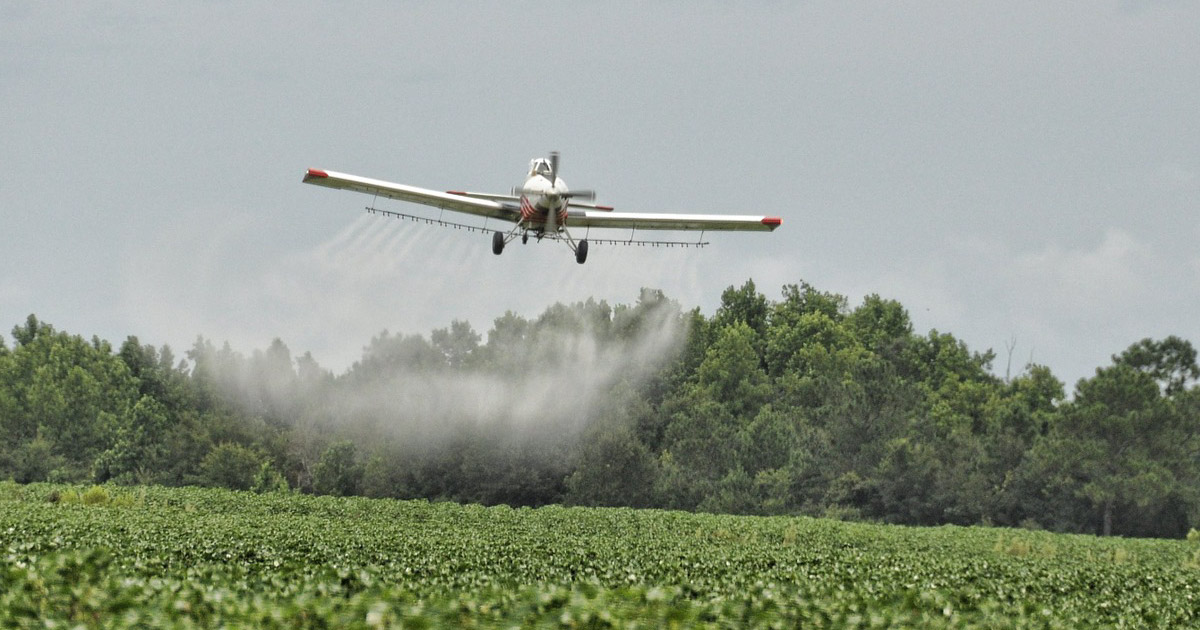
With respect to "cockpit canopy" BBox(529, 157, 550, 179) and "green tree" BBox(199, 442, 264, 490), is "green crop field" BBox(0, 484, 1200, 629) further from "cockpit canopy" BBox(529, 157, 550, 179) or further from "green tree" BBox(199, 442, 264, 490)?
"green tree" BBox(199, 442, 264, 490)

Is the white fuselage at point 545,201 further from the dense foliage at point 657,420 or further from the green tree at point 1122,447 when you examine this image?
the green tree at point 1122,447

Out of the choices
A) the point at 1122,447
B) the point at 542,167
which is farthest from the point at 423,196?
the point at 1122,447

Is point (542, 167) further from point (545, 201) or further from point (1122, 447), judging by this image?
point (1122, 447)

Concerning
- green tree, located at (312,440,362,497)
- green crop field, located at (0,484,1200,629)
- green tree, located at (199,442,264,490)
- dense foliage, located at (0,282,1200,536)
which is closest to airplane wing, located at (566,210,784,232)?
green crop field, located at (0,484,1200,629)

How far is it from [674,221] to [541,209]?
7215 mm

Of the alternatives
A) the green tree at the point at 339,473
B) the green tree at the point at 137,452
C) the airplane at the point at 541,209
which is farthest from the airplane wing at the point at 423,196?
the green tree at the point at 137,452

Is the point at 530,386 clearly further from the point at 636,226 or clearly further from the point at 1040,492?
the point at 636,226

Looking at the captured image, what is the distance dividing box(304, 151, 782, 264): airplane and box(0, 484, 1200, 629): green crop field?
28.2ft

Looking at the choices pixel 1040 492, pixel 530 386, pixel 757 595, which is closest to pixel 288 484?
pixel 530 386

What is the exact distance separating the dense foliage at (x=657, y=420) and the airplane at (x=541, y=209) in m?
37.5

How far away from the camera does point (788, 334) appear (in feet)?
347

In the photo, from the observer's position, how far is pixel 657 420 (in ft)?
293

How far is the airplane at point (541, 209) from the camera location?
117 feet

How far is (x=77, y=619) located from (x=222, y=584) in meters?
2.57
